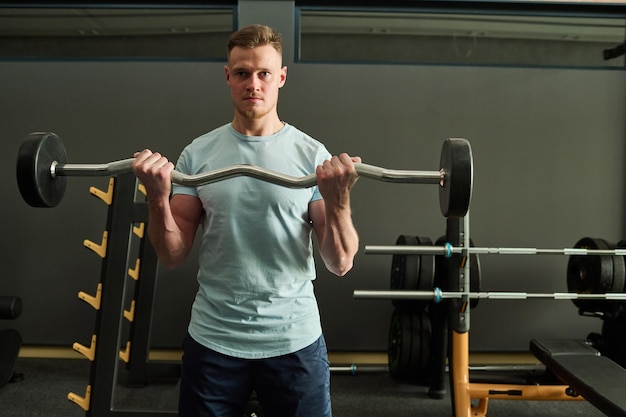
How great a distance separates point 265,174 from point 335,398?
212cm

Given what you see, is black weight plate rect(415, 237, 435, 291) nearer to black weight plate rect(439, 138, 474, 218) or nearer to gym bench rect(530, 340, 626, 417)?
gym bench rect(530, 340, 626, 417)

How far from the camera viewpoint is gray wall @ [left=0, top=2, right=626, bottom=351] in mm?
3477

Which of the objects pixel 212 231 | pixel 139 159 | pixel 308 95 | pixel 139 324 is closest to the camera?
pixel 139 159

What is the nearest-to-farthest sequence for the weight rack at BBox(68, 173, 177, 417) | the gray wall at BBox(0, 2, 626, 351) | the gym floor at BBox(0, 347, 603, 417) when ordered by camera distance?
the weight rack at BBox(68, 173, 177, 417) < the gym floor at BBox(0, 347, 603, 417) < the gray wall at BBox(0, 2, 626, 351)

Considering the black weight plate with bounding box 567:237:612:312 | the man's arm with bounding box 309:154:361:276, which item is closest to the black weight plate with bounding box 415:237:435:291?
the black weight plate with bounding box 567:237:612:312

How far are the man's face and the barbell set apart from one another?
16cm

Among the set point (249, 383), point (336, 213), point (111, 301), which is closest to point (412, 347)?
point (111, 301)

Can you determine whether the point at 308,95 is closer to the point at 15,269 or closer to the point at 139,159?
the point at 15,269

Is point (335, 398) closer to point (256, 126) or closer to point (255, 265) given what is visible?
point (255, 265)

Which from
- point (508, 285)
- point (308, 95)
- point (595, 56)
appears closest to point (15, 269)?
point (308, 95)

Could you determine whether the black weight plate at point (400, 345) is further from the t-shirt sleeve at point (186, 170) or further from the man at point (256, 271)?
the t-shirt sleeve at point (186, 170)

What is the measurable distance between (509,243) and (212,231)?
2.76 meters

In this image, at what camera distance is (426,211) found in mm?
3504

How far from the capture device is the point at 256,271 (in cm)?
119
